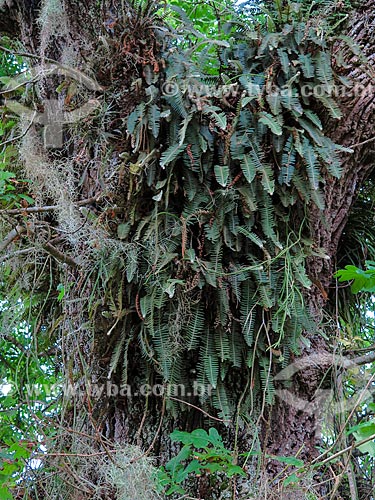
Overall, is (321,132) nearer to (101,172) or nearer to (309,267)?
(309,267)

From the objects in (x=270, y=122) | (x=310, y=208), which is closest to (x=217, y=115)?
(x=270, y=122)

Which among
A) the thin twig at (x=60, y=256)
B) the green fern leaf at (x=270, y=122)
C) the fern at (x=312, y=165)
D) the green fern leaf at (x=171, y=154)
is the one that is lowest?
the thin twig at (x=60, y=256)

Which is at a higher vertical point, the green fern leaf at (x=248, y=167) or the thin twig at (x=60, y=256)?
the green fern leaf at (x=248, y=167)

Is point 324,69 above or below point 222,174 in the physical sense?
above

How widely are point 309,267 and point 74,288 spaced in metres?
1.09

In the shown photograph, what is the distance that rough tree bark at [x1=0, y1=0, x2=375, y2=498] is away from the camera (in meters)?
2.74

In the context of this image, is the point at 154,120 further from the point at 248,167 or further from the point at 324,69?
the point at 324,69

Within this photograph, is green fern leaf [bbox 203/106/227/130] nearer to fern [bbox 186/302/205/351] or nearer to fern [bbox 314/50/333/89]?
fern [bbox 314/50/333/89]

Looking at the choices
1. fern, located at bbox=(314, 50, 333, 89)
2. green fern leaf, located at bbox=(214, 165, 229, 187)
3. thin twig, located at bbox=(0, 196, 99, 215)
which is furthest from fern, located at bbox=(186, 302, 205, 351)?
fern, located at bbox=(314, 50, 333, 89)

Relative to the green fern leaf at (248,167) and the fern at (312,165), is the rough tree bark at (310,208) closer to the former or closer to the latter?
the fern at (312,165)

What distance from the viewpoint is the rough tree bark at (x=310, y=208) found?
2.74 metres

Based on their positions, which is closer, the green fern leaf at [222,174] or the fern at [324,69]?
the green fern leaf at [222,174]

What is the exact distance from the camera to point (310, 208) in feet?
9.53

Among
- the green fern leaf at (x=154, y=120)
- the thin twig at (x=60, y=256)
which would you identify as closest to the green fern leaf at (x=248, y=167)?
the green fern leaf at (x=154, y=120)
